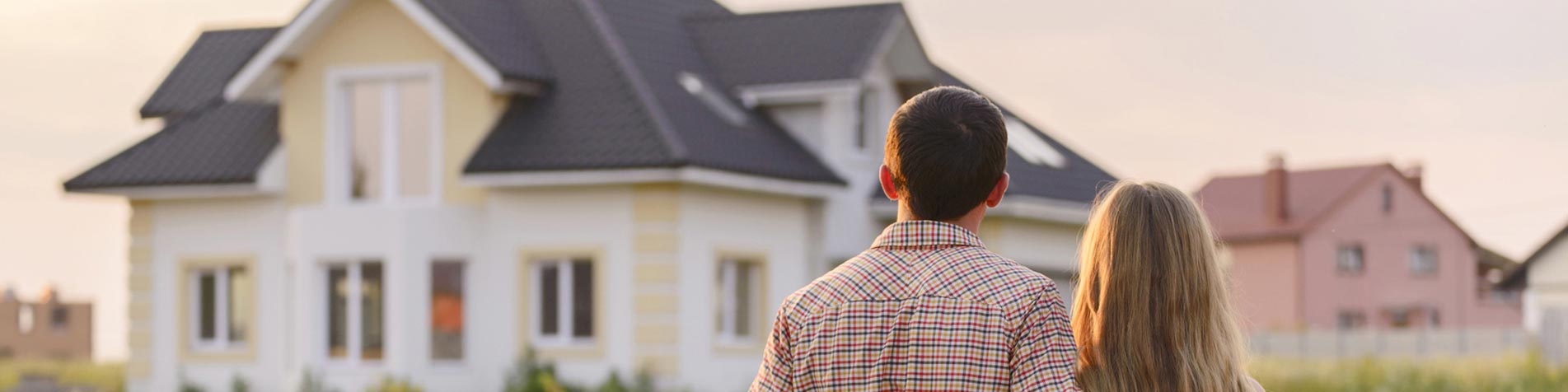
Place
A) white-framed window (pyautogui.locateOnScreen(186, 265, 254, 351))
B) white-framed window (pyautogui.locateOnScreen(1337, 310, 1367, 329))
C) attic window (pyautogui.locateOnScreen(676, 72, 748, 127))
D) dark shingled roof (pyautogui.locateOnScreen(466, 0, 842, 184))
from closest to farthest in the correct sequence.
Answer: dark shingled roof (pyautogui.locateOnScreen(466, 0, 842, 184))
attic window (pyautogui.locateOnScreen(676, 72, 748, 127))
white-framed window (pyautogui.locateOnScreen(186, 265, 254, 351))
white-framed window (pyautogui.locateOnScreen(1337, 310, 1367, 329))

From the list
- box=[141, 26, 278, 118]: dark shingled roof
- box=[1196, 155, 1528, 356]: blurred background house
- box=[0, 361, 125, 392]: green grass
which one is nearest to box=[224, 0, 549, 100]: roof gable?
box=[141, 26, 278, 118]: dark shingled roof

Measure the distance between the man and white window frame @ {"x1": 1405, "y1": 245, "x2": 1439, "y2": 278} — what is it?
60.9m

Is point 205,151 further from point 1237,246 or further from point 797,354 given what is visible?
point 1237,246

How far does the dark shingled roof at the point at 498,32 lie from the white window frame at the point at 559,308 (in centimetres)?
224

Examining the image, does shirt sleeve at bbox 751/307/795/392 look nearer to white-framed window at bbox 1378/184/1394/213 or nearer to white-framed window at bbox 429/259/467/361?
white-framed window at bbox 429/259/467/361

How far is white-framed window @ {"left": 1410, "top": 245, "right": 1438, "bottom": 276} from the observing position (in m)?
62.3

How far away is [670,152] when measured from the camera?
71.8 feet

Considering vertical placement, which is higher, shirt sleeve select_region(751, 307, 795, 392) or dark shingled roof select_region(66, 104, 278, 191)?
dark shingled roof select_region(66, 104, 278, 191)

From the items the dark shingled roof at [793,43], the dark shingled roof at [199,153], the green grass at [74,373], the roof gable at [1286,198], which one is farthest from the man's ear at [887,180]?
the roof gable at [1286,198]

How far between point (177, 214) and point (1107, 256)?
2277 centimetres

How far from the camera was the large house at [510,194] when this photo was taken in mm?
22812

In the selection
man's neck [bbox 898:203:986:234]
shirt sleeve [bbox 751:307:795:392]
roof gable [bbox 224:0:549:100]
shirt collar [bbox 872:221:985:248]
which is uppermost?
roof gable [bbox 224:0:549:100]

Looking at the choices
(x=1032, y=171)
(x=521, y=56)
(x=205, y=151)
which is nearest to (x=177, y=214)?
(x=205, y=151)

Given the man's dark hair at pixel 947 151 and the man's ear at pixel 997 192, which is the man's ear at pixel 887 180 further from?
the man's ear at pixel 997 192
